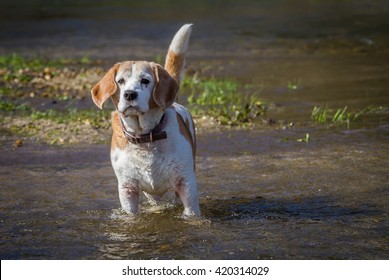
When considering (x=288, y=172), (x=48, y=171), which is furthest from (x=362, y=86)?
(x=48, y=171)

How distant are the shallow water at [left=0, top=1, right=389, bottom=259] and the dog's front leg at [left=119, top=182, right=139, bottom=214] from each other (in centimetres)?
12

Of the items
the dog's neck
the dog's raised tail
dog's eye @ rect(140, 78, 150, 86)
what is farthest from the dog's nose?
the dog's raised tail

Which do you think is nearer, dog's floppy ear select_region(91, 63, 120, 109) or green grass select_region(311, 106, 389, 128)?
dog's floppy ear select_region(91, 63, 120, 109)

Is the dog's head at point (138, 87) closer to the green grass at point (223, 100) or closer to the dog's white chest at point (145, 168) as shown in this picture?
the dog's white chest at point (145, 168)

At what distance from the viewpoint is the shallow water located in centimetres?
596

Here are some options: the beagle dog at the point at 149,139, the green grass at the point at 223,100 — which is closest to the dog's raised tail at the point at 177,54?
the beagle dog at the point at 149,139

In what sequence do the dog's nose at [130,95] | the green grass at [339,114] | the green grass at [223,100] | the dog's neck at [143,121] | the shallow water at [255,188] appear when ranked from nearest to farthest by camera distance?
1. the dog's nose at [130,95]
2. the shallow water at [255,188]
3. the dog's neck at [143,121]
4. the green grass at [339,114]
5. the green grass at [223,100]

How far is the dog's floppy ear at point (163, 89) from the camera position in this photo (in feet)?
19.8

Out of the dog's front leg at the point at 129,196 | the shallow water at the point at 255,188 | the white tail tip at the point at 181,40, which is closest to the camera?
the shallow water at the point at 255,188

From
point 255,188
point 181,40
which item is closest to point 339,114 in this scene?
point 255,188

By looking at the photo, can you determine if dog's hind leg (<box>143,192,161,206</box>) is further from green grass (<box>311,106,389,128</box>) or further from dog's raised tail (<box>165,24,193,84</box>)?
green grass (<box>311,106,389,128</box>)

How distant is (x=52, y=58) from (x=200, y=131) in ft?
22.6

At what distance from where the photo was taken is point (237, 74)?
45.4 ft
